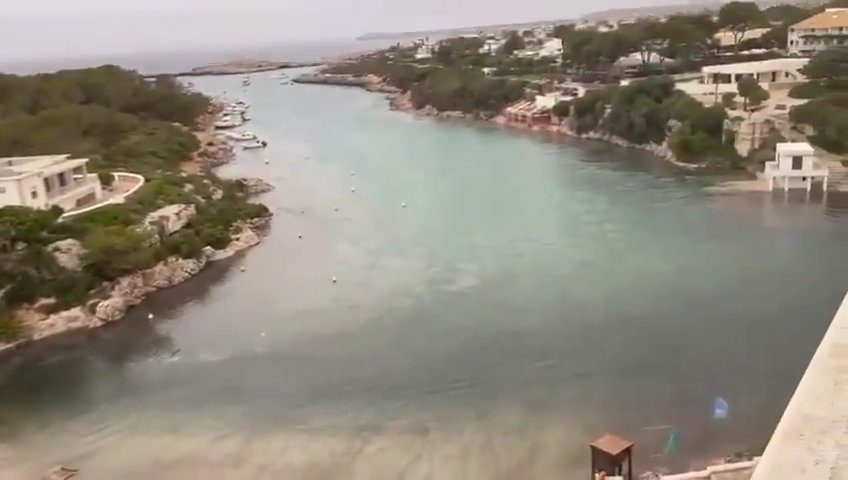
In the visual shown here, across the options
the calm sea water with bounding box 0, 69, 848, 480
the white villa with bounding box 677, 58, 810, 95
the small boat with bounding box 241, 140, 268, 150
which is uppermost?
the white villa with bounding box 677, 58, 810, 95

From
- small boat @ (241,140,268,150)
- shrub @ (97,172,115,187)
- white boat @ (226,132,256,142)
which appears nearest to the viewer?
shrub @ (97,172,115,187)

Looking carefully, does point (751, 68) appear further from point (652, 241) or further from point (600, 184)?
point (652, 241)

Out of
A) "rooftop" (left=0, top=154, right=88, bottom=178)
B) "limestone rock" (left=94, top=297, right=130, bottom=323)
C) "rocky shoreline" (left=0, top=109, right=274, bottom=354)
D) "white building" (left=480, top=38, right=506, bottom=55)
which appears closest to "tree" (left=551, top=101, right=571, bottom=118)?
"rocky shoreline" (left=0, top=109, right=274, bottom=354)

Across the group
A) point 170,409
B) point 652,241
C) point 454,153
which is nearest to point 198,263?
point 170,409

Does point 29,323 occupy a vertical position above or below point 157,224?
below

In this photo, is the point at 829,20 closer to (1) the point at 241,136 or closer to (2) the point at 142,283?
(1) the point at 241,136

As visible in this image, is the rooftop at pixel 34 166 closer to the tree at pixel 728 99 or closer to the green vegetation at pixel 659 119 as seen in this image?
the green vegetation at pixel 659 119

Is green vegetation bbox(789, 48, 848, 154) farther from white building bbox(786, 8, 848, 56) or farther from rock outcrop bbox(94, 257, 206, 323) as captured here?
rock outcrop bbox(94, 257, 206, 323)
